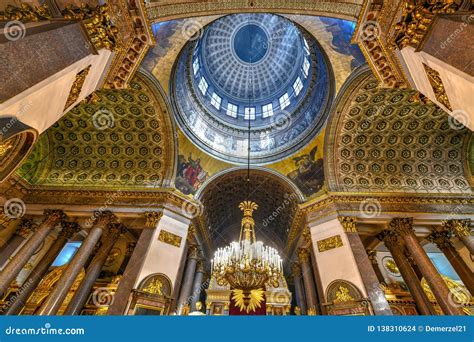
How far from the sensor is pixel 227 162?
44.8ft

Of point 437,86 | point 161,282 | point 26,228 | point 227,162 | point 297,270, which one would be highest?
point 227,162

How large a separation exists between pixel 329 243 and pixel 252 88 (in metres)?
14.2

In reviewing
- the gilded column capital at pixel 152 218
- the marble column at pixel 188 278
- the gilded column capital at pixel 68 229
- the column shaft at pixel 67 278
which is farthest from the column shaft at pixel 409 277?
the gilded column capital at pixel 68 229

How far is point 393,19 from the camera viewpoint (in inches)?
186

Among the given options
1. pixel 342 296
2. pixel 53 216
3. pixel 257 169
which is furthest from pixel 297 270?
pixel 53 216

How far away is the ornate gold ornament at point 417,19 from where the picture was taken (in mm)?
3674

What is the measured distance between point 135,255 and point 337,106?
11522mm

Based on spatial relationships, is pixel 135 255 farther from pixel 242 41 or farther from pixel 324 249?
pixel 242 41

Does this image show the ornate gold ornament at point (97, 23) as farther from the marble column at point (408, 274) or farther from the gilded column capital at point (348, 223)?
the marble column at point (408, 274)

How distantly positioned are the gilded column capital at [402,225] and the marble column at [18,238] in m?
16.7

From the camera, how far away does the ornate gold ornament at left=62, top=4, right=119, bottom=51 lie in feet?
13.6

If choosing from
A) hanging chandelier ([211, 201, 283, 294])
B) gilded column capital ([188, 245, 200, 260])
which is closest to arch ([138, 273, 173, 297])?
gilded column capital ([188, 245, 200, 260])

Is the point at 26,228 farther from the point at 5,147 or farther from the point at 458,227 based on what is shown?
the point at 458,227

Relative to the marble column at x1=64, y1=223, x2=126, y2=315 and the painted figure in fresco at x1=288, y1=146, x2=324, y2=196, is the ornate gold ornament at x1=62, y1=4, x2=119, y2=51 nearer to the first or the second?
the marble column at x1=64, y1=223, x2=126, y2=315
